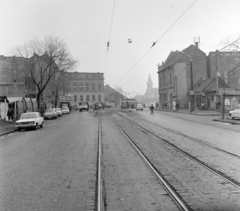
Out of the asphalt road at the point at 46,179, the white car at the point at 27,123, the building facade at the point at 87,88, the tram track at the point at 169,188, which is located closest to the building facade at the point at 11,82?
the white car at the point at 27,123

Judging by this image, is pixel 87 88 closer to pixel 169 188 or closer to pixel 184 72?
pixel 184 72

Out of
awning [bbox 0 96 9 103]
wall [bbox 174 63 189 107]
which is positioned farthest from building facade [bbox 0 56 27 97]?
wall [bbox 174 63 189 107]

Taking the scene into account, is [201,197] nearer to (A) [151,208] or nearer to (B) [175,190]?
(B) [175,190]

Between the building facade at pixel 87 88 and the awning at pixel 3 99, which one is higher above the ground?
the building facade at pixel 87 88

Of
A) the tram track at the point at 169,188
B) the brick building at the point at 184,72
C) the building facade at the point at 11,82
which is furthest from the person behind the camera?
the brick building at the point at 184,72

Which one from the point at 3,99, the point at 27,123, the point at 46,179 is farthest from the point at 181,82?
the point at 46,179

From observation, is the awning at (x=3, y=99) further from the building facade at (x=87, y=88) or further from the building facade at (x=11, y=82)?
the building facade at (x=87, y=88)

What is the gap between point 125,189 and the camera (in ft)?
18.6

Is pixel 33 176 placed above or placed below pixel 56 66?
below

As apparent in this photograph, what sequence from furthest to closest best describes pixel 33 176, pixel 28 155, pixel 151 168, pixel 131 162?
pixel 28 155 < pixel 131 162 < pixel 151 168 < pixel 33 176

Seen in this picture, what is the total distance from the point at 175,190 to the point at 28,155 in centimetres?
622

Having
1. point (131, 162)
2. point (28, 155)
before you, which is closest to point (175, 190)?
point (131, 162)

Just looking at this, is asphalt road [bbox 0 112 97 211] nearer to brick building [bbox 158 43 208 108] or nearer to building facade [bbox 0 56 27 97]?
building facade [bbox 0 56 27 97]

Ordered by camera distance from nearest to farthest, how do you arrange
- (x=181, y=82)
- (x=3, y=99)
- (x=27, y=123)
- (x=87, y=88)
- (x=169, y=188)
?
(x=169, y=188)
(x=27, y=123)
(x=3, y=99)
(x=181, y=82)
(x=87, y=88)
